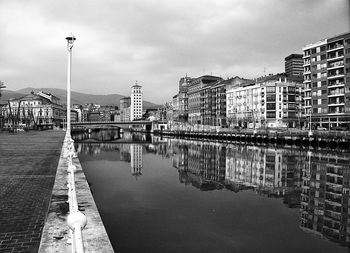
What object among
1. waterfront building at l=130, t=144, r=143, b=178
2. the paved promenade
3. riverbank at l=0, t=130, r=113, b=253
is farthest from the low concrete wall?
waterfront building at l=130, t=144, r=143, b=178

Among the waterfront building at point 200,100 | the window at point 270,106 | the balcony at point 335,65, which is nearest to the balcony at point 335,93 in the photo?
the balcony at point 335,65

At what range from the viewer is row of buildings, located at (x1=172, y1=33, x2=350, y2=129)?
84169mm

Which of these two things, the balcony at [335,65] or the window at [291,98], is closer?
the balcony at [335,65]

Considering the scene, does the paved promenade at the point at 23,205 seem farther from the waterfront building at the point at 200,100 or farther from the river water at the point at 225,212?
the waterfront building at the point at 200,100

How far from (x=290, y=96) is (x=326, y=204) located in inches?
4053

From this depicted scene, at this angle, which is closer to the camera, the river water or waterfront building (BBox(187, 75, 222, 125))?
the river water

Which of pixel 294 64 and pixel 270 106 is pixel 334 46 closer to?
pixel 270 106

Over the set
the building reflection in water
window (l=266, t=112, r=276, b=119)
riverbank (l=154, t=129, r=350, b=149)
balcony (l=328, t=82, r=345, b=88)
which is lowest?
the building reflection in water

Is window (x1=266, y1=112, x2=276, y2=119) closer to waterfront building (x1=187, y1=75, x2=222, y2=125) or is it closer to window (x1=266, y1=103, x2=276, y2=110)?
window (x1=266, y1=103, x2=276, y2=110)

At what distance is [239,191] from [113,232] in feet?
38.8

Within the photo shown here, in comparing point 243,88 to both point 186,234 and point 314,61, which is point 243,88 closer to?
point 314,61

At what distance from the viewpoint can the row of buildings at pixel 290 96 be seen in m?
84.2

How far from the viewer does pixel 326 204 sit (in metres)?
18.9

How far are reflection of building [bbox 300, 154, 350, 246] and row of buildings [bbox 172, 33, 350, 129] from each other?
197 feet
